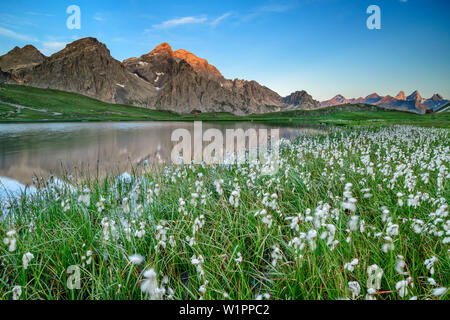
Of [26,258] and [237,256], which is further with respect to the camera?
[237,256]

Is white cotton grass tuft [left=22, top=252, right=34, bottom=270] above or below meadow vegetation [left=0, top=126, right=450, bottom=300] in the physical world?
above

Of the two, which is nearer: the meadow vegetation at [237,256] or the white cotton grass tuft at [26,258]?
the white cotton grass tuft at [26,258]

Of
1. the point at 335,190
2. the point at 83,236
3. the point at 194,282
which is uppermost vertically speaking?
the point at 335,190

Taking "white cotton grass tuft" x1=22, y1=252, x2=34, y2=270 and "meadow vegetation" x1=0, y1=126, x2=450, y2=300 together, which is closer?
"white cotton grass tuft" x1=22, y1=252, x2=34, y2=270

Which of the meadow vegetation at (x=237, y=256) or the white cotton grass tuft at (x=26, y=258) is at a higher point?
the white cotton grass tuft at (x=26, y=258)

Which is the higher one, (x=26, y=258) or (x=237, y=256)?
(x=26, y=258)
